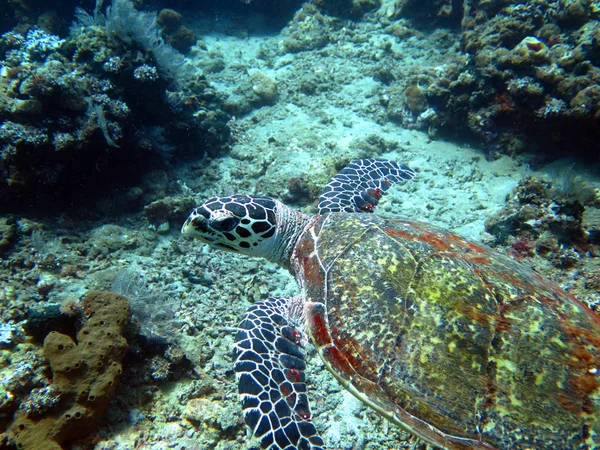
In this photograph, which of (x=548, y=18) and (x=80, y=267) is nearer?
(x=80, y=267)

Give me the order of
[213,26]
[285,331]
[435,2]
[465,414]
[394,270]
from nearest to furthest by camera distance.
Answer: [465,414] < [394,270] < [285,331] < [435,2] < [213,26]

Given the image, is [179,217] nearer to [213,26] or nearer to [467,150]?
[467,150]

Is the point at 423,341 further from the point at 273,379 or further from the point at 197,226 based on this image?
the point at 197,226

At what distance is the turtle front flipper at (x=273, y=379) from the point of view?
205cm

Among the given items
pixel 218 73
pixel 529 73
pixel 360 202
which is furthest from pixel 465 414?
pixel 218 73

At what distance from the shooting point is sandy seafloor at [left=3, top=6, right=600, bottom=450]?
232 cm

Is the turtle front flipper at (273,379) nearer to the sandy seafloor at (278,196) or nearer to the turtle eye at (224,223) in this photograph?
the sandy seafloor at (278,196)

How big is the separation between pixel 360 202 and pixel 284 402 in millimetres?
2302

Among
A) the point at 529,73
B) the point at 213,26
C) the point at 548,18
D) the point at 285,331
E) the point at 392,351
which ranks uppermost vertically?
the point at 213,26

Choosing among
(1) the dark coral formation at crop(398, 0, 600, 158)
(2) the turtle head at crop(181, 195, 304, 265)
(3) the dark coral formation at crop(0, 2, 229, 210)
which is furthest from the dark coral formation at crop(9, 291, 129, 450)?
(1) the dark coral formation at crop(398, 0, 600, 158)

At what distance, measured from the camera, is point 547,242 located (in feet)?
10.7

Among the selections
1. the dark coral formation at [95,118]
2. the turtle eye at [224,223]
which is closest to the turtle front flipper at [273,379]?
the turtle eye at [224,223]

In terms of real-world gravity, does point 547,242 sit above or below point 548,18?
below

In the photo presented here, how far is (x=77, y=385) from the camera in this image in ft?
7.01
